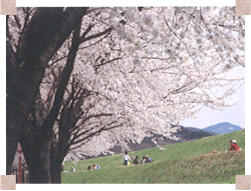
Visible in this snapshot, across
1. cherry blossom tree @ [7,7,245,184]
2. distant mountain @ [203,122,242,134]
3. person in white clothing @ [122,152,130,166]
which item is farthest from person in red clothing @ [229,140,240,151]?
person in white clothing @ [122,152,130,166]

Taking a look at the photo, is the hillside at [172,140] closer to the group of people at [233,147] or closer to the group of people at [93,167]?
the group of people at [233,147]

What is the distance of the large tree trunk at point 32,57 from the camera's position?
2568mm

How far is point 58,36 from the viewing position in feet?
8.45

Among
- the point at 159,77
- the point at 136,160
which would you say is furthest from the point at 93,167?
the point at 159,77

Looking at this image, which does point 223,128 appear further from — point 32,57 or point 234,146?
point 32,57

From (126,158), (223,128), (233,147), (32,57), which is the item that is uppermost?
(32,57)

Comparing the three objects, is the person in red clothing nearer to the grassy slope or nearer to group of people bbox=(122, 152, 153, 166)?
the grassy slope

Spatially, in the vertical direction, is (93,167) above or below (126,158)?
below

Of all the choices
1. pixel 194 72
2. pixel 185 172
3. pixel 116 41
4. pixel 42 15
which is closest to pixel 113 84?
pixel 116 41

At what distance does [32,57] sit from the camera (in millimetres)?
2602

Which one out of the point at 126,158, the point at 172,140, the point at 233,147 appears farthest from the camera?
the point at 126,158

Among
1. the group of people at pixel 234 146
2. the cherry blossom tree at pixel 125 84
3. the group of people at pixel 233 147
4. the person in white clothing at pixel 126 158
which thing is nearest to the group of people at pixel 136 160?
the person in white clothing at pixel 126 158

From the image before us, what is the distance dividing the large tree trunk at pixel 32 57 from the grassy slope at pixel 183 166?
1785 mm

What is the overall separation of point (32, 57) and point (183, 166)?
7.91 feet
